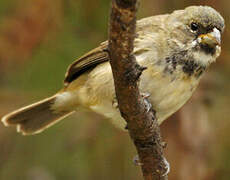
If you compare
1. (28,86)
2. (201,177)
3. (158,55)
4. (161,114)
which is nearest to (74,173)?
(28,86)

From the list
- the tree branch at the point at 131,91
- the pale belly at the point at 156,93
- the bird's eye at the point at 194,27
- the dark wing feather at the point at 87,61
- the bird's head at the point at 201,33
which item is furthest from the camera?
the dark wing feather at the point at 87,61

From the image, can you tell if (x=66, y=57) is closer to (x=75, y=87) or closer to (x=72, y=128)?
(x=72, y=128)

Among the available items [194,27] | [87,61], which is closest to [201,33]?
[194,27]

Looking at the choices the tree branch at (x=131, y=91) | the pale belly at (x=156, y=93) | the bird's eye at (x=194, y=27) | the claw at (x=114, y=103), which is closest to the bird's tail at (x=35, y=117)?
the pale belly at (x=156, y=93)

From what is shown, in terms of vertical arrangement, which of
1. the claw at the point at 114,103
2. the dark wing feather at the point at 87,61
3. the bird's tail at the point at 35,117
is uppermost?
the dark wing feather at the point at 87,61

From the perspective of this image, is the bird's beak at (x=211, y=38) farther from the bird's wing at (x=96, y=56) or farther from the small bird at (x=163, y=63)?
the bird's wing at (x=96, y=56)

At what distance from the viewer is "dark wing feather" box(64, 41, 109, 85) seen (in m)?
4.27

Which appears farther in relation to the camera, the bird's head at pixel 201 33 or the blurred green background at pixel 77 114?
the blurred green background at pixel 77 114

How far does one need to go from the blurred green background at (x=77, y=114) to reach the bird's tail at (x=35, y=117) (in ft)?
1.60

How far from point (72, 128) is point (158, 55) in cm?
187

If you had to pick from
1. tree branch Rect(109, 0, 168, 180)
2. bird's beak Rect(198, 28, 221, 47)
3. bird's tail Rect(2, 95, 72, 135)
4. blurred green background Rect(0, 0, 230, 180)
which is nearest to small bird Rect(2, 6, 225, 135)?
bird's beak Rect(198, 28, 221, 47)

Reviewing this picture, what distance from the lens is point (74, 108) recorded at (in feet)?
15.7

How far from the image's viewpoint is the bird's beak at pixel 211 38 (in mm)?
4023

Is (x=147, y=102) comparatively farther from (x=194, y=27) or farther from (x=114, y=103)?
(x=194, y=27)
